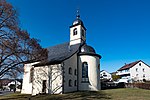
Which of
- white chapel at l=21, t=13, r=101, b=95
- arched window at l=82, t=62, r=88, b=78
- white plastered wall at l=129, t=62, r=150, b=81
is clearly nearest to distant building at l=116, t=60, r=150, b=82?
white plastered wall at l=129, t=62, r=150, b=81

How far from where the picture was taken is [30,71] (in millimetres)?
28625

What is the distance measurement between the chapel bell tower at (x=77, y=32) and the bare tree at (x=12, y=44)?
1533 centimetres

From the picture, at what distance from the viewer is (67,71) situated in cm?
2373

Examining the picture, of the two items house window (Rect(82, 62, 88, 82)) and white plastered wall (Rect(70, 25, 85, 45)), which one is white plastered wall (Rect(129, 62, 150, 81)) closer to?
white plastered wall (Rect(70, 25, 85, 45))

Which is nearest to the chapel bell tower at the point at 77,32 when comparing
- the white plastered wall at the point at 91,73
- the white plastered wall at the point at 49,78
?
the white plastered wall at the point at 91,73

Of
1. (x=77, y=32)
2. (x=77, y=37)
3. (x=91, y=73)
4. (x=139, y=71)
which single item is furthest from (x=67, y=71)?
(x=139, y=71)

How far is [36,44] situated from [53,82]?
939 cm

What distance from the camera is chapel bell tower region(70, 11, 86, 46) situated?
3014 centimetres

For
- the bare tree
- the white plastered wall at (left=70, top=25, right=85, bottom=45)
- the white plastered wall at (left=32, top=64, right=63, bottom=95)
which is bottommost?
the white plastered wall at (left=32, top=64, right=63, bottom=95)

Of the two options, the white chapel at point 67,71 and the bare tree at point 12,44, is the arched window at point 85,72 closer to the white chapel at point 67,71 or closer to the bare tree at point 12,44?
the white chapel at point 67,71

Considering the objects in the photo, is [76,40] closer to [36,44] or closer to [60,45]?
[60,45]

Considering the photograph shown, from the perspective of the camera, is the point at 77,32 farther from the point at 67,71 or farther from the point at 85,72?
the point at 67,71

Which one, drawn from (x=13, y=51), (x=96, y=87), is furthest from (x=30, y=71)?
(x=13, y=51)

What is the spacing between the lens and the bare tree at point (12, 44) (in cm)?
1353
